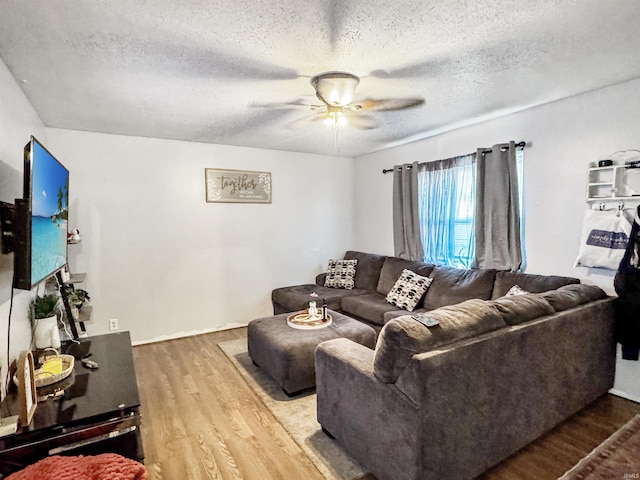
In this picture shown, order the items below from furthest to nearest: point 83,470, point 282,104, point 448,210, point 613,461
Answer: point 448,210, point 282,104, point 613,461, point 83,470

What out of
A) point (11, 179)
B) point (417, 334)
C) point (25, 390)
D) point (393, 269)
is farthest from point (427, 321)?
point (393, 269)

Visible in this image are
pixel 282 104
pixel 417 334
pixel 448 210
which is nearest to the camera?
pixel 417 334

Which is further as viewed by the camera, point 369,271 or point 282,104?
point 369,271

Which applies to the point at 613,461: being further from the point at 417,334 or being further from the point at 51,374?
the point at 51,374

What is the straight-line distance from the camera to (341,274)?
4.77m

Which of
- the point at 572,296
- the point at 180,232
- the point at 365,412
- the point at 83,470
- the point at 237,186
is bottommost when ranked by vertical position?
the point at 365,412

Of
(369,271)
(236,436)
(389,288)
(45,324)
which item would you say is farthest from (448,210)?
(45,324)

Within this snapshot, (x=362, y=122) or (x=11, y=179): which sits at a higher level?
(x=362, y=122)

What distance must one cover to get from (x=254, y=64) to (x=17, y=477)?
2231mm

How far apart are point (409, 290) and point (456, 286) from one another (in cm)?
50

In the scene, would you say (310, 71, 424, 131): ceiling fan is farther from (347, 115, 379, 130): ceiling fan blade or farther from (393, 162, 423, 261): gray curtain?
(393, 162, 423, 261): gray curtain

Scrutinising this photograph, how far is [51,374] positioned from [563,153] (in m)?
3.95

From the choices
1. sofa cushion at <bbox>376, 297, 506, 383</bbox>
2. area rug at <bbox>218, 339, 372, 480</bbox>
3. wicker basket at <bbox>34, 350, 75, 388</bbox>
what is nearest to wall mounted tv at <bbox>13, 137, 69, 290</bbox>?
wicker basket at <bbox>34, 350, 75, 388</bbox>

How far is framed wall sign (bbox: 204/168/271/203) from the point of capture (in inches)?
171
